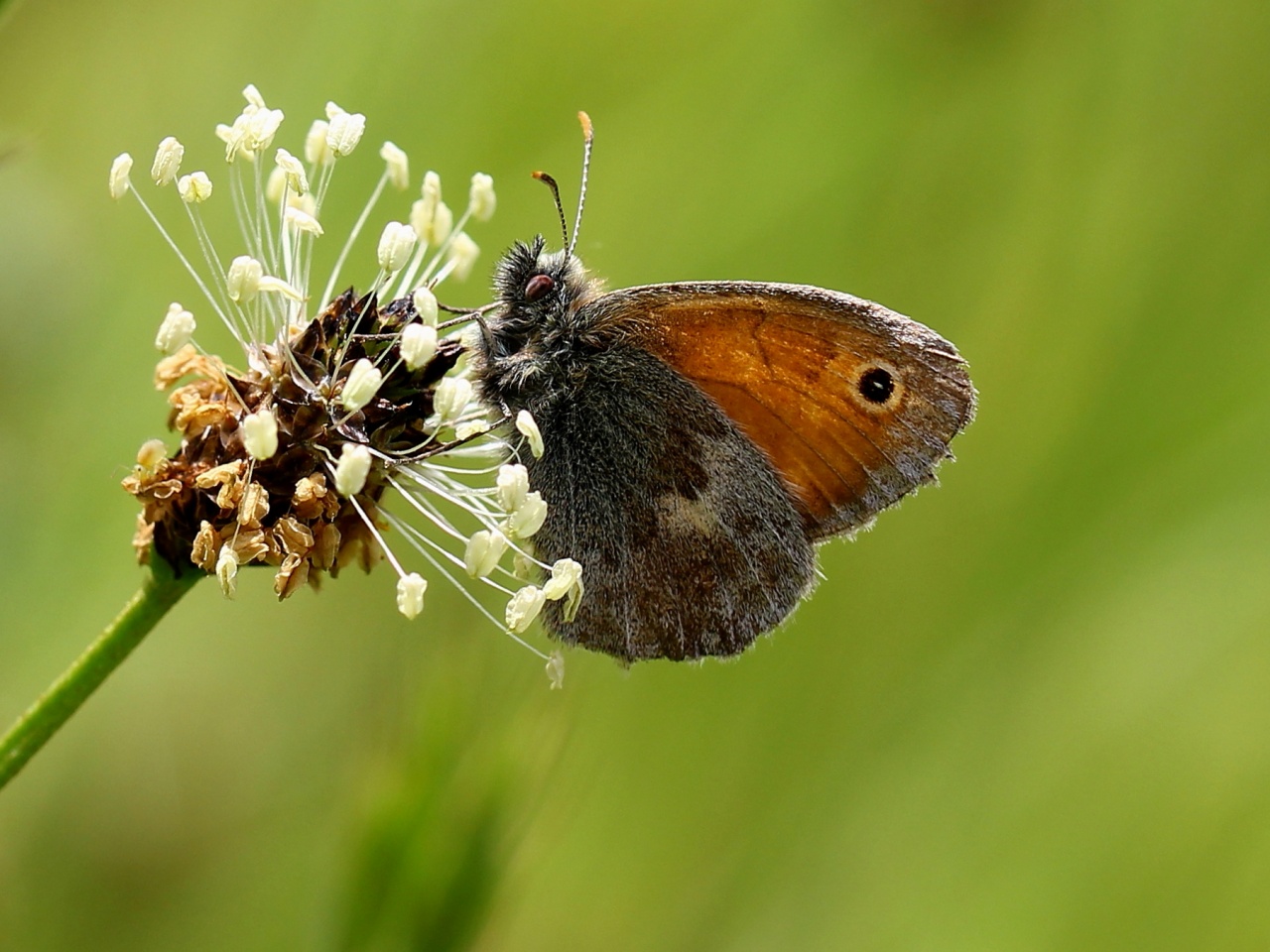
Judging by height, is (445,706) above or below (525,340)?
below

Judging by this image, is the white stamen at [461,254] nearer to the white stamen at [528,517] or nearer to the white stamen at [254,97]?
the white stamen at [254,97]

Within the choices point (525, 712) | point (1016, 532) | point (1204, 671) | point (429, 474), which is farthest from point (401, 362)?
point (1204, 671)

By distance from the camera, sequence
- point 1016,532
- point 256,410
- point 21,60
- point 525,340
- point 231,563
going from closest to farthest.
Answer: point 231,563 → point 256,410 → point 525,340 → point 21,60 → point 1016,532

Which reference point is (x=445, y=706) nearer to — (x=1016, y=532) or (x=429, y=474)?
(x=429, y=474)

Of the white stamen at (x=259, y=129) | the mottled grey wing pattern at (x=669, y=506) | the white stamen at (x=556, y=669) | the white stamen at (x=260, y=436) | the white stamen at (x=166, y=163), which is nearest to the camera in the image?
the white stamen at (x=260, y=436)

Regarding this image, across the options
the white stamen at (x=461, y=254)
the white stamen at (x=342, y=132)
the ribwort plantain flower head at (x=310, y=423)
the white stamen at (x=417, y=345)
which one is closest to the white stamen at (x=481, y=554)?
the ribwort plantain flower head at (x=310, y=423)

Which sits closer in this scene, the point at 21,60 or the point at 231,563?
the point at 231,563
